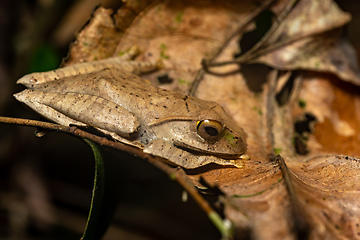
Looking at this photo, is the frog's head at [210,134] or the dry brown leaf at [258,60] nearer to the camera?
the frog's head at [210,134]

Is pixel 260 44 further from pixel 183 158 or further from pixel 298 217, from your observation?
pixel 298 217

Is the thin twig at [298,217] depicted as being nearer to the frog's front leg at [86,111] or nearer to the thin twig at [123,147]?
the thin twig at [123,147]

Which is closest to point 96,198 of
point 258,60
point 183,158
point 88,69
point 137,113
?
point 183,158

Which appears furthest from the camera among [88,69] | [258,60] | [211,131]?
[258,60]

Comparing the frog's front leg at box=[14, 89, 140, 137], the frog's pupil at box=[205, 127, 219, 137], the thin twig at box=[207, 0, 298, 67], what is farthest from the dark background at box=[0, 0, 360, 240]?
the thin twig at box=[207, 0, 298, 67]

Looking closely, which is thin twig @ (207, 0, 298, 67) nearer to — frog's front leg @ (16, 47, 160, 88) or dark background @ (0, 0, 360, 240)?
frog's front leg @ (16, 47, 160, 88)

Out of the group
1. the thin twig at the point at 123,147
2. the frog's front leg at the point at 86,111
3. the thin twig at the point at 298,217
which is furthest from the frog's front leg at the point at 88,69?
the thin twig at the point at 298,217

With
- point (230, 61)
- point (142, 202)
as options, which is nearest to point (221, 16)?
point (230, 61)

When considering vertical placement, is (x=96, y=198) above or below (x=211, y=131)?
below
